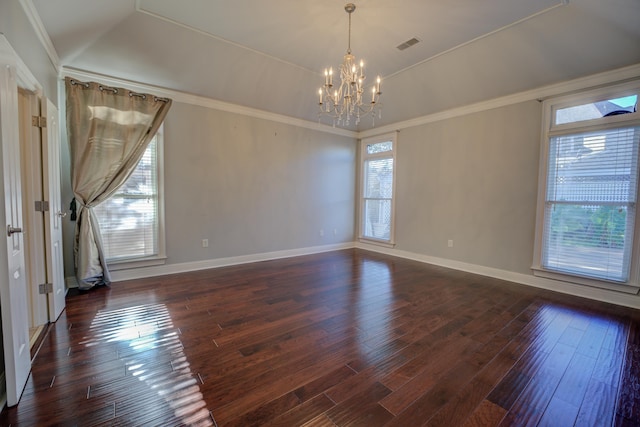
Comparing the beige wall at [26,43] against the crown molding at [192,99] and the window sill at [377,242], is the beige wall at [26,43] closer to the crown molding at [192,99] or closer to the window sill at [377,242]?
the crown molding at [192,99]

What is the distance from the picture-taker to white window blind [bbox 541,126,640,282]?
10.2 ft

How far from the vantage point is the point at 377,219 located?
605 cm

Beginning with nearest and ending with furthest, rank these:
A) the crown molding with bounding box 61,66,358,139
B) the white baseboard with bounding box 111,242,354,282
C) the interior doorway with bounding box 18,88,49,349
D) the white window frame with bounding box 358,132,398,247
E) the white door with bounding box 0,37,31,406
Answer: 1. the white door with bounding box 0,37,31,406
2. the interior doorway with bounding box 18,88,49,349
3. the crown molding with bounding box 61,66,358,139
4. the white baseboard with bounding box 111,242,354,282
5. the white window frame with bounding box 358,132,398,247

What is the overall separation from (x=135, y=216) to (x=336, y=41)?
11.8 ft

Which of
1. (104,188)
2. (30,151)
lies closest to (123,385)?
(30,151)

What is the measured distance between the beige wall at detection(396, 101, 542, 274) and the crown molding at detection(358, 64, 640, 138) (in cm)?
9

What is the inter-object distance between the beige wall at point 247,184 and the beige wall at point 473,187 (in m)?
1.55

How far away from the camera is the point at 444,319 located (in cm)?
272

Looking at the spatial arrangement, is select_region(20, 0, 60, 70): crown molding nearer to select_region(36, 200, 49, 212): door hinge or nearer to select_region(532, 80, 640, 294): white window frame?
select_region(36, 200, 49, 212): door hinge

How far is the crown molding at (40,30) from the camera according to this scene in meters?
2.07

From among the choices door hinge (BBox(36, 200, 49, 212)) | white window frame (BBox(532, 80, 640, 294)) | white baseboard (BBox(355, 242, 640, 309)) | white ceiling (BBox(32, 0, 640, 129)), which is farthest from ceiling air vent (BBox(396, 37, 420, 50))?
door hinge (BBox(36, 200, 49, 212))

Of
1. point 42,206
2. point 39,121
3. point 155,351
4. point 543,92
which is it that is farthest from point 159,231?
point 543,92

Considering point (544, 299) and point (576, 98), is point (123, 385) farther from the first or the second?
point (576, 98)

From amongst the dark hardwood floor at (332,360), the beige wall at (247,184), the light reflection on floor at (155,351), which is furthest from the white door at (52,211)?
the beige wall at (247,184)
